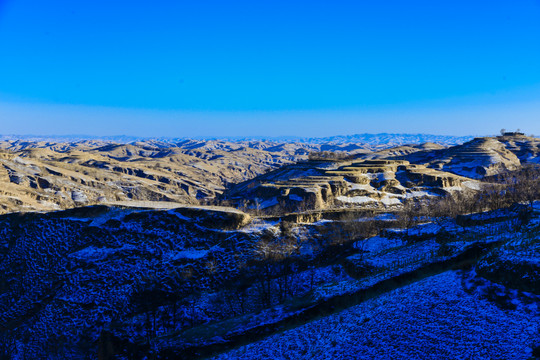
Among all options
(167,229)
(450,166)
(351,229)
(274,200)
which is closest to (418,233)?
(351,229)

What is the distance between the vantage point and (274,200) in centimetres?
7506

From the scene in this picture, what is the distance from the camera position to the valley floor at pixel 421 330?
13.2 meters

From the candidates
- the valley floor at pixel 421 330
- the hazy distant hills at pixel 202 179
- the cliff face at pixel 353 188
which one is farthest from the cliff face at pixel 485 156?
the valley floor at pixel 421 330

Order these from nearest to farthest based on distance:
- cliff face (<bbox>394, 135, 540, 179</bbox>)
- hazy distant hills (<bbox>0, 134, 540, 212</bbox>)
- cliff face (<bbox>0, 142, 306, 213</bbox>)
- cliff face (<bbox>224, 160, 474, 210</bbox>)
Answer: cliff face (<bbox>224, 160, 474, 210</bbox>)
hazy distant hills (<bbox>0, 134, 540, 212</bbox>)
cliff face (<bbox>0, 142, 306, 213</bbox>)
cliff face (<bbox>394, 135, 540, 179</bbox>)

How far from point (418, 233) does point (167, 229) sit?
30081mm

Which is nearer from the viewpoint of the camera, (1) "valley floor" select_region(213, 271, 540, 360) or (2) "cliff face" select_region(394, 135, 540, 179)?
(1) "valley floor" select_region(213, 271, 540, 360)

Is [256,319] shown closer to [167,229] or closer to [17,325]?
[167,229]

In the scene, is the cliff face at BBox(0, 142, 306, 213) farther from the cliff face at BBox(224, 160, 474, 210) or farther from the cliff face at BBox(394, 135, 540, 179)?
the cliff face at BBox(394, 135, 540, 179)

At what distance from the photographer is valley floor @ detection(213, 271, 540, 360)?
13188 mm

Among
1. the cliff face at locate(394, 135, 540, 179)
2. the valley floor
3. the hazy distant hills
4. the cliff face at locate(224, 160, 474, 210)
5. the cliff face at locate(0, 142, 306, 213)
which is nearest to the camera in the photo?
the valley floor

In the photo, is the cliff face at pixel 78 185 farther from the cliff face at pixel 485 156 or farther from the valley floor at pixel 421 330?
the cliff face at pixel 485 156

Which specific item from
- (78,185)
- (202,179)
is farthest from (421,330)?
(202,179)

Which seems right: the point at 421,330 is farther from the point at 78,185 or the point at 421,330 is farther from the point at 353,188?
the point at 78,185

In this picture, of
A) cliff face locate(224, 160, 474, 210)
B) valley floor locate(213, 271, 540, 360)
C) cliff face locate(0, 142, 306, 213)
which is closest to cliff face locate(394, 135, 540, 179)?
cliff face locate(224, 160, 474, 210)
